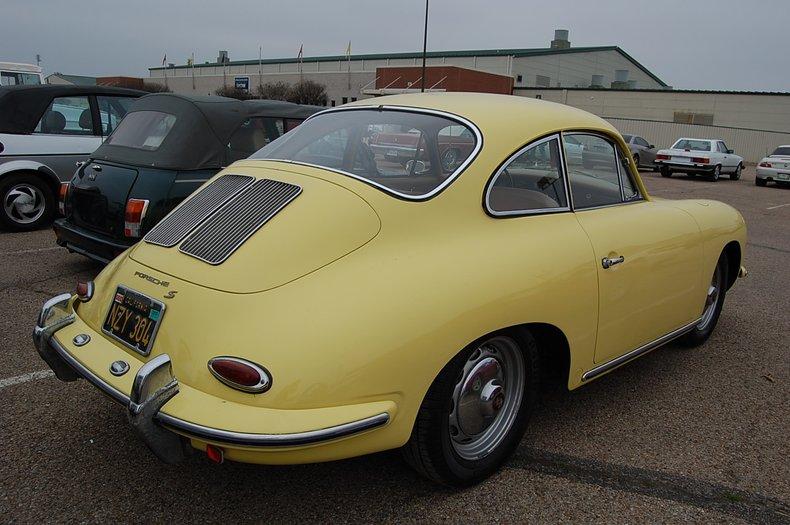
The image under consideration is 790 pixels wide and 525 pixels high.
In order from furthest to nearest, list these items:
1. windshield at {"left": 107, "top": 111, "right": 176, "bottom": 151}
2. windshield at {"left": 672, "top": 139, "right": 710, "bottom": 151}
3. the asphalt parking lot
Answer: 1. windshield at {"left": 672, "top": 139, "right": 710, "bottom": 151}
2. windshield at {"left": 107, "top": 111, "right": 176, "bottom": 151}
3. the asphalt parking lot

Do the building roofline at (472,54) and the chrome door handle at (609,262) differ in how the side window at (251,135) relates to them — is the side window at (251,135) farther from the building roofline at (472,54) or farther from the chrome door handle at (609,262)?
the building roofline at (472,54)

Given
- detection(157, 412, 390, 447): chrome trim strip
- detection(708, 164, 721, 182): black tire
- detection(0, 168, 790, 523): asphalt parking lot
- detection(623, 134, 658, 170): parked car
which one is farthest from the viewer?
detection(623, 134, 658, 170): parked car

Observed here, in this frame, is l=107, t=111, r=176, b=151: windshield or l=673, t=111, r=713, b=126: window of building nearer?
l=107, t=111, r=176, b=151: windshield

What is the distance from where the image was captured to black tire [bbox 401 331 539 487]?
7.45 feet

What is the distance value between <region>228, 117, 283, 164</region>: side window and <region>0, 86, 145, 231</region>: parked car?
2.80m

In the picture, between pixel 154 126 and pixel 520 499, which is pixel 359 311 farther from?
pixel 154 126

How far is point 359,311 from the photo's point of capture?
2.10 metres

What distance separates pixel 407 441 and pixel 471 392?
0.39 metres

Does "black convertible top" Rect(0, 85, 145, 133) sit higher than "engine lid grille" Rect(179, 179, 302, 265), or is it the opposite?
"black convertible top" Rect(0, 85, 145, 133)

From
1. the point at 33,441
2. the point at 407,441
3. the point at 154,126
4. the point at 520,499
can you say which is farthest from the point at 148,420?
the point at 154,126

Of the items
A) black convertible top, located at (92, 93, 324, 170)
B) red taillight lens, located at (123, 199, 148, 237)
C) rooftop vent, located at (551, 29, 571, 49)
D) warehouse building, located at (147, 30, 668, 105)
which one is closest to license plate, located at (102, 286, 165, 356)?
red taillight lens, located at (123, 199, 148, 237)

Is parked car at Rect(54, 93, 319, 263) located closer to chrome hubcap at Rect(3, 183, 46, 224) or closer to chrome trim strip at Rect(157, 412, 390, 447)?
chrome hubcap at Rect(3, 183, 46, 224)

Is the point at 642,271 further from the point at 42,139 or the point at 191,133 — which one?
the point at 42,139

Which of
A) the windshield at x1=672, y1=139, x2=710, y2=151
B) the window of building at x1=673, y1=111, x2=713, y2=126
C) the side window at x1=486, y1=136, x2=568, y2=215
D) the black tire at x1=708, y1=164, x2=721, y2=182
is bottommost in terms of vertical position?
the black tire at x1=708, y1=164, x2=721, y2=182
